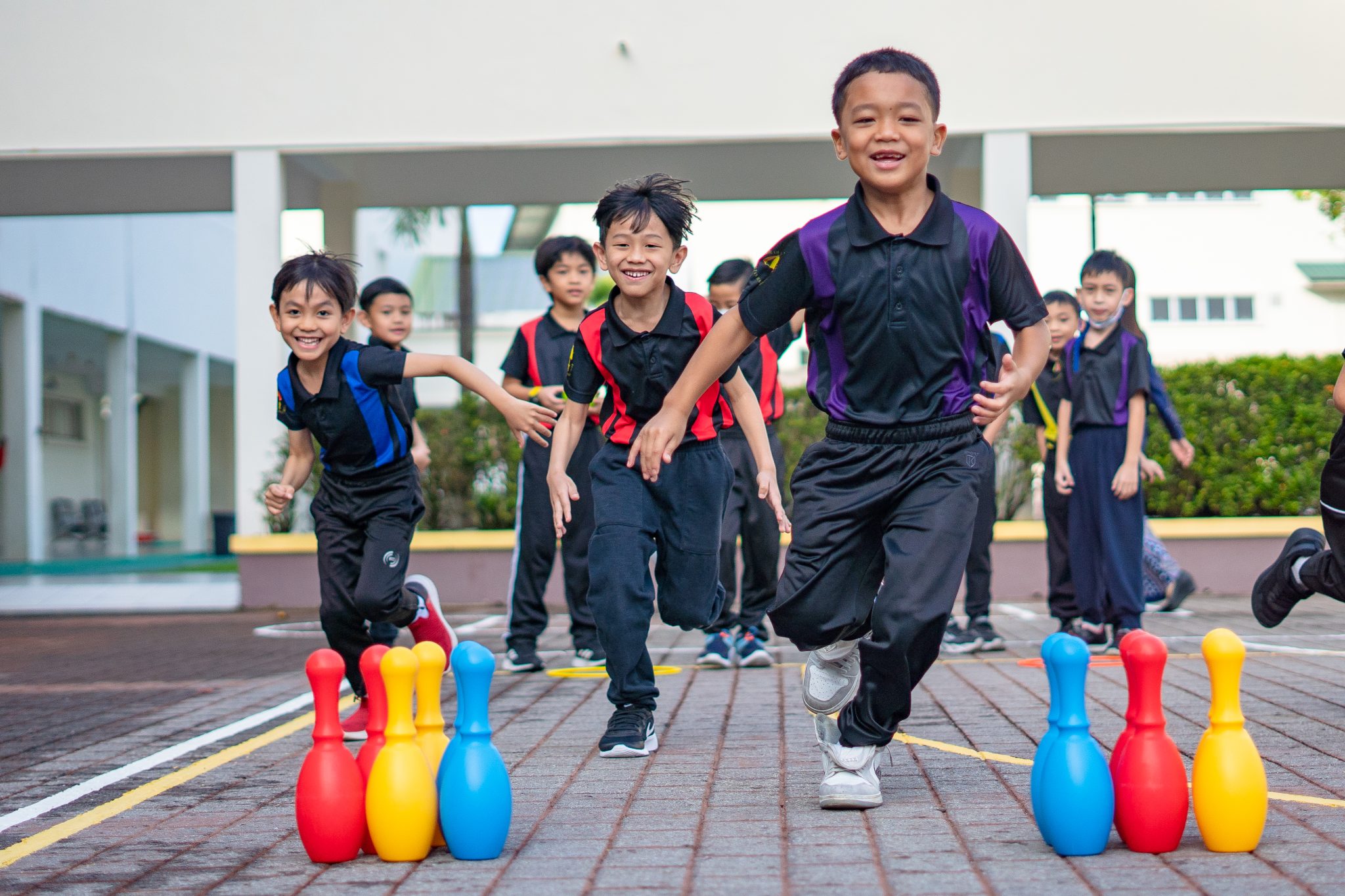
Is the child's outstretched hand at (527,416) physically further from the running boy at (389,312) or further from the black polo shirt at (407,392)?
the running boy at (389,312)

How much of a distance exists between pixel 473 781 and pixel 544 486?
3.85m

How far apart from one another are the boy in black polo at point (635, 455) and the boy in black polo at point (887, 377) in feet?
2.91

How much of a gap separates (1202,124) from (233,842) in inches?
409

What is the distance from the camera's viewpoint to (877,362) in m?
3.62

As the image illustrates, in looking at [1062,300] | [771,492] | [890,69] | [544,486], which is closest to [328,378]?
[771,492]

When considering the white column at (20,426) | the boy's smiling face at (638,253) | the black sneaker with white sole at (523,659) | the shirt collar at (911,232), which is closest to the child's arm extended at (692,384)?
the shirt collar at (911,232)

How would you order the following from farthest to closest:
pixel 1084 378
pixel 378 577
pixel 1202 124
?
pixel 1202 124 → pixel 1084 378 → pixel 378 577

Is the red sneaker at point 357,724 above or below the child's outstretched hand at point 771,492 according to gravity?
below

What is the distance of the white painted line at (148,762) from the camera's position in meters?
3.83

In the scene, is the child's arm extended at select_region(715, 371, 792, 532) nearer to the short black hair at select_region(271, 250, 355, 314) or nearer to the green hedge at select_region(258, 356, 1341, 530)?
the short black hair at select_region(271, 250, 355, 314)

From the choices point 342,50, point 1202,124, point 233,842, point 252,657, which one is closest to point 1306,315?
point 1202,124

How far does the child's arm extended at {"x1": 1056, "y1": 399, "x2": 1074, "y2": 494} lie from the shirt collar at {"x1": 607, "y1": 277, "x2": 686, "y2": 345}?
314 centimetres

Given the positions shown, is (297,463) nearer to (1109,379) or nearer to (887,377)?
(887,377)

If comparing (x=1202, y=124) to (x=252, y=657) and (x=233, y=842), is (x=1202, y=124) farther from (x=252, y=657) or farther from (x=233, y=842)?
(x=233, y=842)
